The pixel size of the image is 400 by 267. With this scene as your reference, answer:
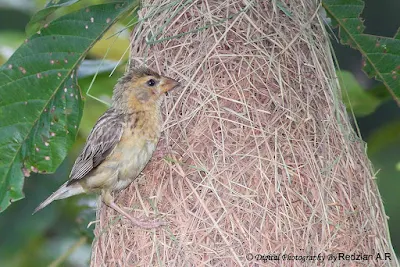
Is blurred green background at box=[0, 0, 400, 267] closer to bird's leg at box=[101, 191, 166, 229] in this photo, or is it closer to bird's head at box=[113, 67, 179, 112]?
bird's head at box=[113, 67, 179, 112]

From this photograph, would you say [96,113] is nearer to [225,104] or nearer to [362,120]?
[225,104]

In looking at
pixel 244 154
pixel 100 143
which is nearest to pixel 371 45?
pixel 244 154

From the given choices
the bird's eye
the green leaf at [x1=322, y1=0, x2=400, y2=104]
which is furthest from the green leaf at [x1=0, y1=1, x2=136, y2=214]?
the green leaf at [x1=322, y1=0, x2=400, y2=104]

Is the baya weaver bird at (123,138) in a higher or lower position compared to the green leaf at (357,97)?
higher

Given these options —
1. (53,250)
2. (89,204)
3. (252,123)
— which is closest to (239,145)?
(252,123)

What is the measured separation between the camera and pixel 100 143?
387cm

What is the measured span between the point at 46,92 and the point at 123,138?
0.45m

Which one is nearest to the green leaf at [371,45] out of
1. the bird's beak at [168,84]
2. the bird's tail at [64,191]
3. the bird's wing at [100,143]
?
the bird's beak at [168,84]

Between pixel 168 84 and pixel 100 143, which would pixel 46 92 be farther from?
pixel 168 84

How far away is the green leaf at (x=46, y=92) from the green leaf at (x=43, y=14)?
8cm

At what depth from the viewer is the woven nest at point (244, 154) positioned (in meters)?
3.48

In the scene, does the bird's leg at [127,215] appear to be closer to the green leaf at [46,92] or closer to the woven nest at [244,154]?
the woven nest at [244,154]

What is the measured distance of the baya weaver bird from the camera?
379 centimetres

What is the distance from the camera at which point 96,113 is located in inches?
185
